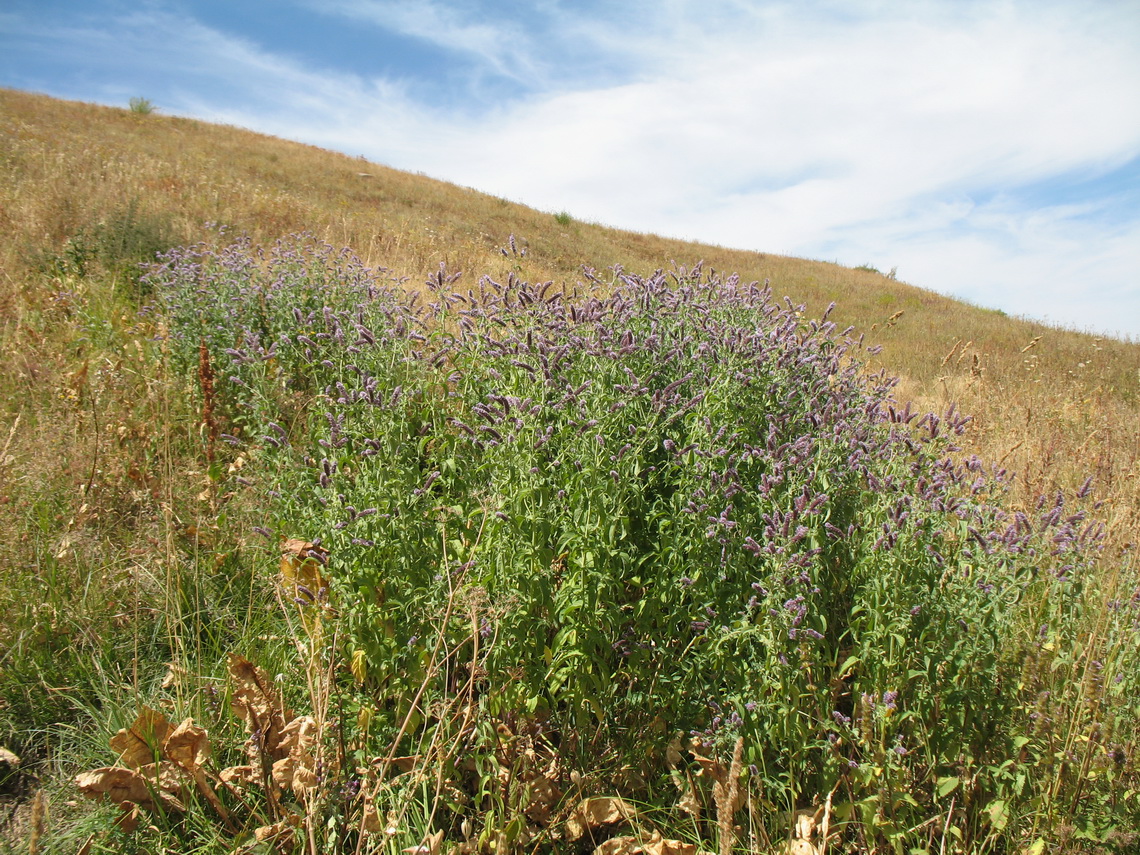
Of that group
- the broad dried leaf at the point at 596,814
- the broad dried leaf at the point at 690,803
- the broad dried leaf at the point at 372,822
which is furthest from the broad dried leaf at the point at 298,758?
the broad dried leaf at the point at 690,803

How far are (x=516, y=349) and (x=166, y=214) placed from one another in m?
8.80

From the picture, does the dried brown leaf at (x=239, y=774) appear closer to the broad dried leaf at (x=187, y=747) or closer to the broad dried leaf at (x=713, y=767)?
the broad dried leaf at (x=187, y=747)

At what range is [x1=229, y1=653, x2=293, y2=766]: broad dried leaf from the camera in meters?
2.36

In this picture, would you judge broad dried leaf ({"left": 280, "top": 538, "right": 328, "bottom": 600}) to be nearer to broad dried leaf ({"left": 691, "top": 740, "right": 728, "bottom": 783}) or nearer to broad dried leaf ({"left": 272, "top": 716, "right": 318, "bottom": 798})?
broad dried leaf ({"left": 272, "top": 716, "right": 318, "bottom": 798})

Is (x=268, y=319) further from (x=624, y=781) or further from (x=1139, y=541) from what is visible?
(x=1139, y=541)

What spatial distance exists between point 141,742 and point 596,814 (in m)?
1.65

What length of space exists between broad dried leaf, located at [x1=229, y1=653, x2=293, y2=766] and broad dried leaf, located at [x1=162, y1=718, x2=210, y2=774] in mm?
148

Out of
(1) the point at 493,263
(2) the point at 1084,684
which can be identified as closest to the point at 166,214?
(1) the point at 493,263

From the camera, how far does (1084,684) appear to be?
232cm

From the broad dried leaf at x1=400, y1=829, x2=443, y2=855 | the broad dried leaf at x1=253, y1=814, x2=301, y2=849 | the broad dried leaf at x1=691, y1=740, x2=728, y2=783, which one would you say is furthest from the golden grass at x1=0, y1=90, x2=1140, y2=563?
the broad dried leaf at x1=400, y1=829, x2=443, y2=855

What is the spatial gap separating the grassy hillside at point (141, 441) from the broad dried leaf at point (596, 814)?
1.11 m

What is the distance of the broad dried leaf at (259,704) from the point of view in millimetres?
2361

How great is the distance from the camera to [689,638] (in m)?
2.68

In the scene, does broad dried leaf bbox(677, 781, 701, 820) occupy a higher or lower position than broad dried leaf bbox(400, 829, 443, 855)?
higher
